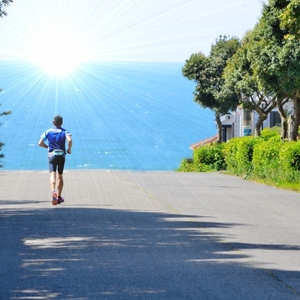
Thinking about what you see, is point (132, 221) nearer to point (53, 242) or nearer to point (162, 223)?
point (162, 223)

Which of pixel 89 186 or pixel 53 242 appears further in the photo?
pixel 89 186

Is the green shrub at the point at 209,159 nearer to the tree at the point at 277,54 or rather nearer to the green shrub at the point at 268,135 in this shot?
the green shrub at the point at 268,135

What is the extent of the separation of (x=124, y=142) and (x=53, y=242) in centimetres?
9253

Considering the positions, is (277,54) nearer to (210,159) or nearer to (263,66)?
(263,66)

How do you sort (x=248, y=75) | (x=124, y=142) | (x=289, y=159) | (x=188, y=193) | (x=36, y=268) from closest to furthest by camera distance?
(x=36, y=268) → (x=188, y=193) → (x=289, y=159) → (x=248, y=75) → (x=124, y=142)

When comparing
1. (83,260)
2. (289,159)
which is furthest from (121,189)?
(83,260)

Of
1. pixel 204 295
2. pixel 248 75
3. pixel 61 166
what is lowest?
pixel 204 295

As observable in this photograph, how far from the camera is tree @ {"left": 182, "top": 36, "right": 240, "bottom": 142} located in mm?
64688

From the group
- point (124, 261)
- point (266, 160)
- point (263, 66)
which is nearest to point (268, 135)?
point (266, 160)

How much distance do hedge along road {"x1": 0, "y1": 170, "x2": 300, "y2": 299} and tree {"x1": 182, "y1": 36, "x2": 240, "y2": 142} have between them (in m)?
45.9

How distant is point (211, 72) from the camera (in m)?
65.0

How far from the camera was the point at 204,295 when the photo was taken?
7191 millimetres

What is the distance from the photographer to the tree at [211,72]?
64.7 meters

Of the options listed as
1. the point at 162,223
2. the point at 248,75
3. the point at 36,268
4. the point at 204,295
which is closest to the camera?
the point at 204,295
